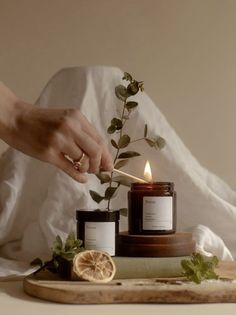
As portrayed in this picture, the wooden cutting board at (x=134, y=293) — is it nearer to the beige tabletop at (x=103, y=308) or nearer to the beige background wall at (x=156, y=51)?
the beige tabletop at (x=103, y=308)

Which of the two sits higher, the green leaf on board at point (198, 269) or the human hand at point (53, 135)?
the human hand at point (53, 135)

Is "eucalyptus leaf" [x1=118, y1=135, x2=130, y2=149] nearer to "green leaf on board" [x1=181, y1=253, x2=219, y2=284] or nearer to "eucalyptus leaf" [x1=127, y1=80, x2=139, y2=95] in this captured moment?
"eucalyptus leaf" [x1=127, y1=80, x2=139, y2=95]

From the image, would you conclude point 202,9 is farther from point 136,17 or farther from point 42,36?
point 42,36

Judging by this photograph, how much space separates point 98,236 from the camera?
0.89 metres

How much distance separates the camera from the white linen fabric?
3.51ft

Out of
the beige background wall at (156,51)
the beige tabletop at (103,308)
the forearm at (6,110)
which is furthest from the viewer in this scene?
the beige background wall at (156,51)

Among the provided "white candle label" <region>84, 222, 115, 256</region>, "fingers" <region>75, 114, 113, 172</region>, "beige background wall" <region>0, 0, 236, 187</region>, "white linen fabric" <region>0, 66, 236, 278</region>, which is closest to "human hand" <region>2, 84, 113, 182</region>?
"fingers" <region>75, 114, 113, 172</region>

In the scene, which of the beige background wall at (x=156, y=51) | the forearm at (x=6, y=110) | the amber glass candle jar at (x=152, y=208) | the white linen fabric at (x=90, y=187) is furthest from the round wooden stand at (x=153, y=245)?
the beige background wall at (x=156, y=51)

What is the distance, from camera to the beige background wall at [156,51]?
1.46 m

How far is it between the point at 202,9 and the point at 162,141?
1.93 feet

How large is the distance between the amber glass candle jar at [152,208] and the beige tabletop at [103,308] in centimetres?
19

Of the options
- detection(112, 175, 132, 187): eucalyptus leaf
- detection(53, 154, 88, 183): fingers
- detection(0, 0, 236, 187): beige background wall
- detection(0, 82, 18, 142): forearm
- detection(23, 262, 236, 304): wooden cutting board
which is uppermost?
detection(0, 0, 236, 187): beige background wall

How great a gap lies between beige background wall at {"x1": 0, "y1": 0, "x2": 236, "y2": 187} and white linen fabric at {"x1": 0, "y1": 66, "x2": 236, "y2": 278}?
0.29 meters

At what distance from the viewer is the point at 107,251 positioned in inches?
35.1
